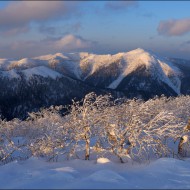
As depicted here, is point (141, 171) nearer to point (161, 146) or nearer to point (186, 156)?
point (161, 146)

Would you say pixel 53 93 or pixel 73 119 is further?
pixel 53 93

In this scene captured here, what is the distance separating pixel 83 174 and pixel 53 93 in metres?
179

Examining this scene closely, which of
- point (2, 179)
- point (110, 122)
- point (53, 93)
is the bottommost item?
point (2, 179)

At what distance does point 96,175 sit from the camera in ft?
37.3

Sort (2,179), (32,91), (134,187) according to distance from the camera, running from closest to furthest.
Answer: (134,187) → (2,179) → (32,91)

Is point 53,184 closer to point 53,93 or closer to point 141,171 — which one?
point 141,171

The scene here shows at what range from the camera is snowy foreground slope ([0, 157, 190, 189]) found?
1059 cm

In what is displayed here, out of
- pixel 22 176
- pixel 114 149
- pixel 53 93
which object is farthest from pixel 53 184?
pixel 53 93

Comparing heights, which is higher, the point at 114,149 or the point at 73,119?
the point at 73,119

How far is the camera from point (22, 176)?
12.3 metres

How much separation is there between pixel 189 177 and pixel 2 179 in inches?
259

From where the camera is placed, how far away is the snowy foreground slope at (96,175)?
1059cm

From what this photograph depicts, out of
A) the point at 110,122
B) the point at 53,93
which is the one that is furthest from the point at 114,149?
the point at 53,93

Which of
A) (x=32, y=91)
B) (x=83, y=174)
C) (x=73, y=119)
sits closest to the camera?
(x=83, y=174)
